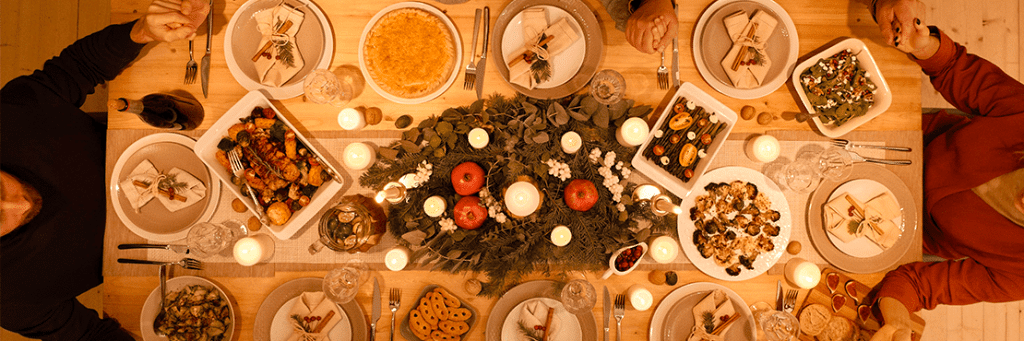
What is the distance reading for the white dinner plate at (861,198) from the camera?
5.29 feet

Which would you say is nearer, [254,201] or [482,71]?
[254,201]

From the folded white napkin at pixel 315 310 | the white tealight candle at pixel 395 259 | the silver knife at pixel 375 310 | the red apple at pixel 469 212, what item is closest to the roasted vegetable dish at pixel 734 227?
the red apple at pixel 469 212

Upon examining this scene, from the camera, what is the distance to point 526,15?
157 centimetres

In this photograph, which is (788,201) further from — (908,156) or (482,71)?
(482,71)

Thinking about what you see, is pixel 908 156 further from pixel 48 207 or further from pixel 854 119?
pixel 48 207

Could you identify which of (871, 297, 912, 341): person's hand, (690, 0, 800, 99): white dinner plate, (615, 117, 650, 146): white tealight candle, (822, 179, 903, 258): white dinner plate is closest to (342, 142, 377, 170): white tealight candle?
(615, 117, 650, 146): white tealight candle

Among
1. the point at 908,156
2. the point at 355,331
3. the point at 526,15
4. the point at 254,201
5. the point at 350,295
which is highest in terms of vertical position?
the point at 526,15

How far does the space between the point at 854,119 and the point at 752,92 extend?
419 millimetres

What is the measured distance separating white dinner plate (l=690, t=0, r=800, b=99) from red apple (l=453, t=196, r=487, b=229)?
105cm

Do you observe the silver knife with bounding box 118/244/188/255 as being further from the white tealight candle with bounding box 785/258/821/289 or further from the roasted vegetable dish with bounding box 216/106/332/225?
the white tealight candle with bounding box 785/258/821/289

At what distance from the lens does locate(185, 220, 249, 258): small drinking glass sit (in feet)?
4.99

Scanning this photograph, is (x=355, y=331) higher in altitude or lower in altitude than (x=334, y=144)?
lower

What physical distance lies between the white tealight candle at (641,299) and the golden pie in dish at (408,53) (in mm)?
1122

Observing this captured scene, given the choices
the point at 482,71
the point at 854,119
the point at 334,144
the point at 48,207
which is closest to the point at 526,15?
the point at 482,71
